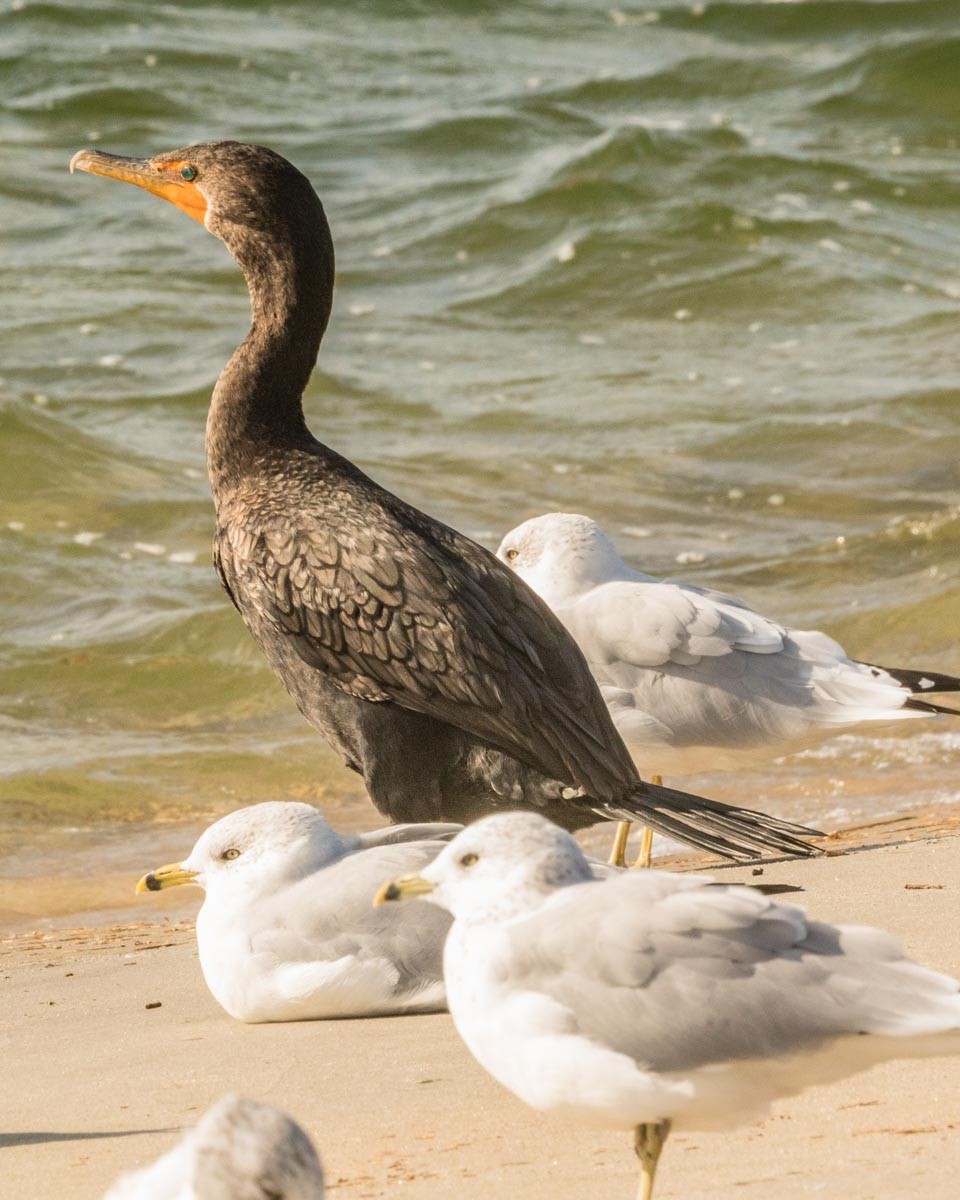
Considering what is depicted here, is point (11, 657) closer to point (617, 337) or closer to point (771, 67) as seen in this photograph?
point (617, 337)

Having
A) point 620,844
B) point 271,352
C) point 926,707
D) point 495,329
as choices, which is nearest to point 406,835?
point 620,844

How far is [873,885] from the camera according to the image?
5.74 m

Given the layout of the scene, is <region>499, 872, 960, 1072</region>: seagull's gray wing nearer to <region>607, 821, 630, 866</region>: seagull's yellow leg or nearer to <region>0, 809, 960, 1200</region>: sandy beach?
<region>0, 809, 960, 1200</region>: sandy beach

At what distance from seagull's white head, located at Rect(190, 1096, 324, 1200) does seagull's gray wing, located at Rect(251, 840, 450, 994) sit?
1.97m

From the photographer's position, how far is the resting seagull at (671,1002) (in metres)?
3.13

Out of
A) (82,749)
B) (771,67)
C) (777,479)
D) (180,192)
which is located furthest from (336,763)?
(771,67)

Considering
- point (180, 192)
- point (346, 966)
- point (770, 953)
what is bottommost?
point (346, 966)

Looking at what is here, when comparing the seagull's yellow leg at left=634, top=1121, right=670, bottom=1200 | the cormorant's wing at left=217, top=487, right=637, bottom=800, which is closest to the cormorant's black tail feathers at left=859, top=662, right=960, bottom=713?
the cormorant's wing at left=217, top=487, right=637, bottom=800

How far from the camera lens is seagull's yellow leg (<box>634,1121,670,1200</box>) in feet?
10.6

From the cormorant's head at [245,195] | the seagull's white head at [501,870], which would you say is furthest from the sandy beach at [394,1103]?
the cormorant's head at [245,195]

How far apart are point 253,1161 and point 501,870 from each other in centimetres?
85

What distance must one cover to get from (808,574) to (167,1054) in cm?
739

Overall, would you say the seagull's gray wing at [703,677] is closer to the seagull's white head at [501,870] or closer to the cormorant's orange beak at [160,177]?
the cormorant's orange beak at [160,177]

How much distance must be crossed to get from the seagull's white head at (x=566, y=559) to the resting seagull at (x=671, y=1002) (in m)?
3.55
